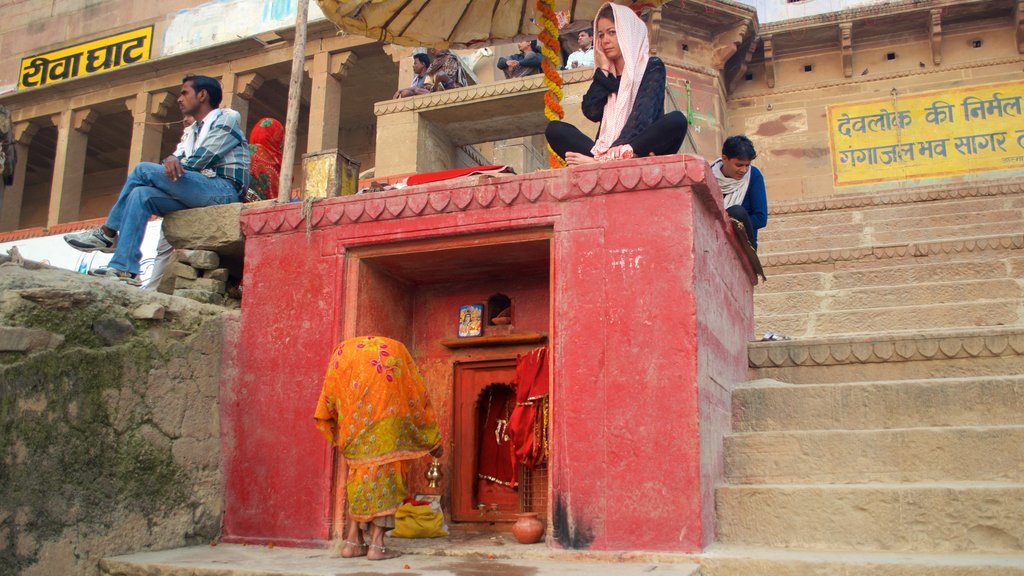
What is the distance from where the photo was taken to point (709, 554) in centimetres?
436

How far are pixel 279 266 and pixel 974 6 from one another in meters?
14.9

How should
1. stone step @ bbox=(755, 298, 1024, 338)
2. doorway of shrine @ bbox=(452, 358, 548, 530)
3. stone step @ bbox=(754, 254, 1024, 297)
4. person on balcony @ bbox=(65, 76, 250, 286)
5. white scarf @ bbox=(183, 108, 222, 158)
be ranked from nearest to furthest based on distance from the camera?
doorway of shrine @ bbox=(452, 358, 548, 530)
person on balcony @ bbox=(65, 76, 250, 286)
white scarf @ bbox=(183, 108, 222, 158)
stone step @ bbox=(755, 298, 1024, 338)
stone step @ bbox=(754, 254, 1024, 297)

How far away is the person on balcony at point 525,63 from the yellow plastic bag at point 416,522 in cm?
909

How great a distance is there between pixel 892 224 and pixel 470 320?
7.75 m

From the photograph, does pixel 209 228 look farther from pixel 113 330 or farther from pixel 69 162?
pixel 69 162

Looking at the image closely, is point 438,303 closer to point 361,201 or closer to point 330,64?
point 361,201

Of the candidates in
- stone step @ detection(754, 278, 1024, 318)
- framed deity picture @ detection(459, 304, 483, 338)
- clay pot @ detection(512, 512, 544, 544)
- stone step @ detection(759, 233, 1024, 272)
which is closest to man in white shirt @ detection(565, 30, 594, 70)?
stone step @ detection(759, 233, 1024, 272)

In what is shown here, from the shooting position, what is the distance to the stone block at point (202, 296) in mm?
6270

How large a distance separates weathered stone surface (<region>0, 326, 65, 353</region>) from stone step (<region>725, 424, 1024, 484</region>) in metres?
3.69

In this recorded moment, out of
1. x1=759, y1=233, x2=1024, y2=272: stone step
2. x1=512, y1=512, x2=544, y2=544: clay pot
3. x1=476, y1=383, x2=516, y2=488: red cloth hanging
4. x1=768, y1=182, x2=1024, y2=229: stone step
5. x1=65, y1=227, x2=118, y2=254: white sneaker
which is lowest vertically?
x1=512, y1=512, x2=544, y2=544: clay pot

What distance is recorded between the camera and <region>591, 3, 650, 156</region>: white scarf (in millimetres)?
5805

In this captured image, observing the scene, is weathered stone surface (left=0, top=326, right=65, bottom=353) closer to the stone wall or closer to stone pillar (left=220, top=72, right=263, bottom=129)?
the stone wall

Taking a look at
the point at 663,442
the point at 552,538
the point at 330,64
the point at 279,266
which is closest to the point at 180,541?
the point at 279,266

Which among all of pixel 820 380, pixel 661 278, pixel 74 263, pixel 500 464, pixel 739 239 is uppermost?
pixel 74 263
